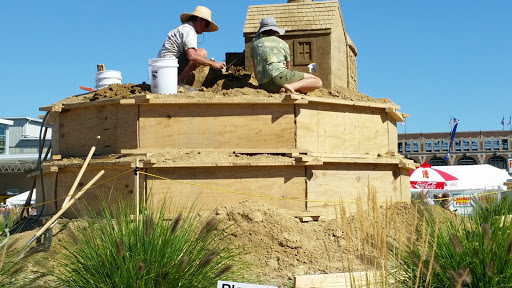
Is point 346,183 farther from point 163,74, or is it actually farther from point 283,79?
point 163,74

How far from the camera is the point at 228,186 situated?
8977 mm

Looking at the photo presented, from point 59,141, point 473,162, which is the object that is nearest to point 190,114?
point 59,141

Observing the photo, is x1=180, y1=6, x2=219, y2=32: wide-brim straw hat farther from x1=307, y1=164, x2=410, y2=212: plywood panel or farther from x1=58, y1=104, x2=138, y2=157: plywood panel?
x1=307, y1=164, x2=410, y2=212: plywood panel

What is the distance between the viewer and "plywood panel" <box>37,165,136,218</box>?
8938 mm

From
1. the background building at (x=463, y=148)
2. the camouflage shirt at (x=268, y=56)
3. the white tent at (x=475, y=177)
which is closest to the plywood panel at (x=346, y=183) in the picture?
the camouflage shirt at (x=268, y=56)

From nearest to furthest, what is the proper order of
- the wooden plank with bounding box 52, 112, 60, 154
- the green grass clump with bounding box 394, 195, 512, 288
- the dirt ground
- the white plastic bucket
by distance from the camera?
the green grass clump with bounding box 394, 195, 512, 288, the dirt ground, the wooden plank with bounding box 52, 112, 60, 154, the white plastic bucket

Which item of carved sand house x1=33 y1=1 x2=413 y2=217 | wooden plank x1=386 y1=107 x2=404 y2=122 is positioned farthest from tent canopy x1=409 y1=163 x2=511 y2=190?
carved sand house x1=33 y1=1 x2=413 y2=217

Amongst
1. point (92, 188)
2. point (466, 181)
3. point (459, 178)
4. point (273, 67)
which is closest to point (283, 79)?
point (273, 67)

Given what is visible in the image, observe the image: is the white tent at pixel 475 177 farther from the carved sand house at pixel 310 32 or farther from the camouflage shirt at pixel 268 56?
the camouflage shirt at pixel 268 56

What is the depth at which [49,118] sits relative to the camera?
10.8 metres

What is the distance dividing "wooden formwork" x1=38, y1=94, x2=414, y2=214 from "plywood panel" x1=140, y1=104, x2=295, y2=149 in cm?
1

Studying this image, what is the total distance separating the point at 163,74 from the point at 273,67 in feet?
5.17

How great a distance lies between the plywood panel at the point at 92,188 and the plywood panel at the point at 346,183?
7.67 feet

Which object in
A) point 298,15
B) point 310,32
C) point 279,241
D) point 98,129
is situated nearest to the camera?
point 279,241
